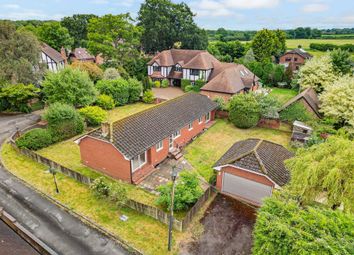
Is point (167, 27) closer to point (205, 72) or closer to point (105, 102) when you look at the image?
point (205, 72)

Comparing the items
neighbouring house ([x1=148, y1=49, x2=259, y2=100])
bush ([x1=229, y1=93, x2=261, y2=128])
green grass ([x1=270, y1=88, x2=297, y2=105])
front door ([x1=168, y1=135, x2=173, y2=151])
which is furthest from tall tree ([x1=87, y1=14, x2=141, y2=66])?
front door ([x1=168, y1=135, x2=173, y2=151])

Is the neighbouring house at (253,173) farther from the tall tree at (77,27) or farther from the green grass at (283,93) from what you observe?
the tall tree at (77,27)

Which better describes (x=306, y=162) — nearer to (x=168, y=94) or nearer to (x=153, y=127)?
(x=153, y=127)

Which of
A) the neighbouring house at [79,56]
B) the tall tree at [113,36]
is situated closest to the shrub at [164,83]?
the tall tree at [113,36]

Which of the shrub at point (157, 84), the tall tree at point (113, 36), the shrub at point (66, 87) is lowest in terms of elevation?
the shrub at point (157, 84)

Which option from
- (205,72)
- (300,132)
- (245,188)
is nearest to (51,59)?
(205,72)

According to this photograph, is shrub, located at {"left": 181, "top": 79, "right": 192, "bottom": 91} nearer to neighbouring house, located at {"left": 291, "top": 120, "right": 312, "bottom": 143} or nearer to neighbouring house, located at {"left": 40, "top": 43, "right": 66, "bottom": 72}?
neighbouring house, located at {"left": 40, "top": 43, "right": 66, "bottom": 72}
